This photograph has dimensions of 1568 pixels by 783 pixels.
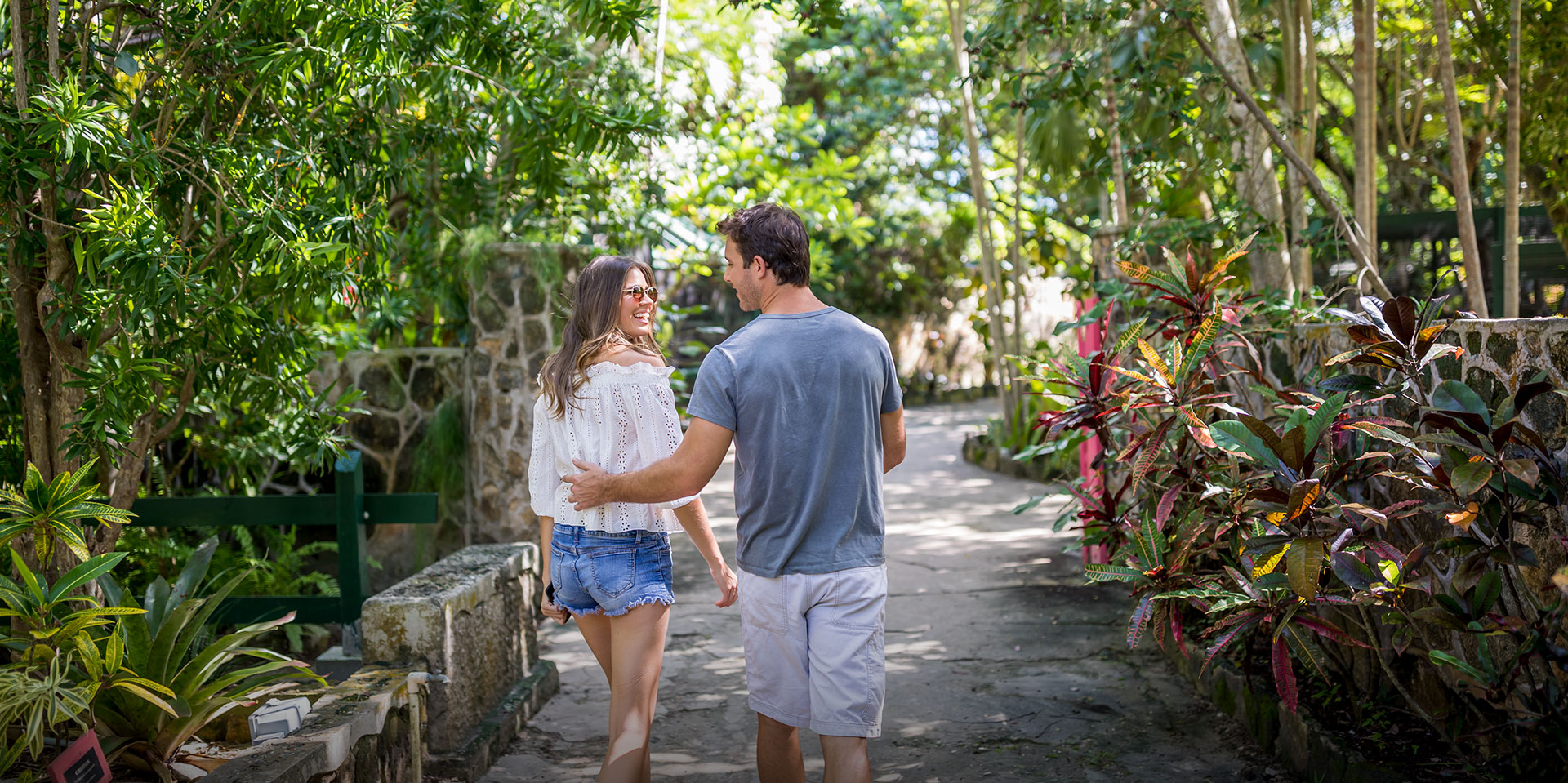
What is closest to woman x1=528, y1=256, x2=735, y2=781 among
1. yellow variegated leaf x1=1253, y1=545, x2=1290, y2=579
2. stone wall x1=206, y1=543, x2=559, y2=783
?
stone wall x1=206, y1=543, x2=559, y2=783

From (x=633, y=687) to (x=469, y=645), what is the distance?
3.97 ft

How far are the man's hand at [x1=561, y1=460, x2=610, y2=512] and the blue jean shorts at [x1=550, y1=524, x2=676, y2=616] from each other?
0.19 m

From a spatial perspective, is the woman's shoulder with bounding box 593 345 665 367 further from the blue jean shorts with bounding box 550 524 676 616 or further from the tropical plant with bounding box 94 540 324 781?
the tropical plant with bounding box 94 540 324 781

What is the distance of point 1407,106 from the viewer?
11852 mm

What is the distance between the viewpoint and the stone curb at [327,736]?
2.58 meters

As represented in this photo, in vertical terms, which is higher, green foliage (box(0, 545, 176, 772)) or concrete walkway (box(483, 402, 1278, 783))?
green foliage (box(0, 545, 176, 772))

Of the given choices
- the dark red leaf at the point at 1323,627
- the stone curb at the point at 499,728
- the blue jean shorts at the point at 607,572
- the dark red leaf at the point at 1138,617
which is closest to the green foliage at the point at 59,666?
the stone curb at the point at 499,728

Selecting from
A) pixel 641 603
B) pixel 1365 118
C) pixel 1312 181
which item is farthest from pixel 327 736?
pixel 1365 118

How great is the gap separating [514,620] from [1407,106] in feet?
37.9

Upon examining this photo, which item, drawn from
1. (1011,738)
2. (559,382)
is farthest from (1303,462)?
(559,382)

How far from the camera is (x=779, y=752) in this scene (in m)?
2.69

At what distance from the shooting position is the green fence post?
4.61 metres

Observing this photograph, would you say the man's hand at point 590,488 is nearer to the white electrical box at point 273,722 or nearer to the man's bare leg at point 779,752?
the man's bare leg at point 779,752

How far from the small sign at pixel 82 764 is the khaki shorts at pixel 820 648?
66.1 inches
